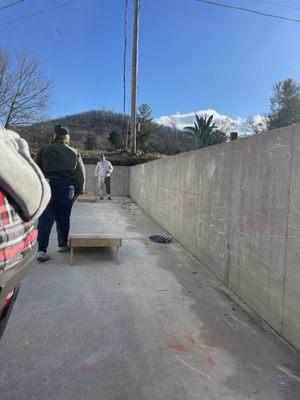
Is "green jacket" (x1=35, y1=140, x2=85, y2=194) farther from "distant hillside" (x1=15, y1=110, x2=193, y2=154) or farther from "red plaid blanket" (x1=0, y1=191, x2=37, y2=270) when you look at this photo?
"distant hillside" (x1=15, y1=110, x2=193, y2=154)

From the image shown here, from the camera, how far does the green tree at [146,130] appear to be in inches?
1299

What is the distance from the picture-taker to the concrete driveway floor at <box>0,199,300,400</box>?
80.6 inches

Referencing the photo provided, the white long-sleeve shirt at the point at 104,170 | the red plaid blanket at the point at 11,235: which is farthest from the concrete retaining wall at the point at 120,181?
the red plaid blanket at the point at 11,235

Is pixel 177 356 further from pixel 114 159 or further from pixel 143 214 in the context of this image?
pixel 114 159

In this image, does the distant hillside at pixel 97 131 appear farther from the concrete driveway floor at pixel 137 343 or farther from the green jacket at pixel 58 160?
the concrete driveway floor at pixel 137 343

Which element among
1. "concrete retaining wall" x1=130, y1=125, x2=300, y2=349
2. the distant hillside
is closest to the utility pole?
the distant hillside

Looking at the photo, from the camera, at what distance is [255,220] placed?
313 centimetres

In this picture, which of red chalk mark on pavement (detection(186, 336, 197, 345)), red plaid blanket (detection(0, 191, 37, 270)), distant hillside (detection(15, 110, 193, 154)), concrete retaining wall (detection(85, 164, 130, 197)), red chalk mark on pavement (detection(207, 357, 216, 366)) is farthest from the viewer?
distant hillside (detection(15, 110, 193, 154))

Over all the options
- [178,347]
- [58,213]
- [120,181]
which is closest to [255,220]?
[178,347]

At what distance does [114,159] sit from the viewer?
18.4 m

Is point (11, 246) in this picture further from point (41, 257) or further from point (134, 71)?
point (134, 71)

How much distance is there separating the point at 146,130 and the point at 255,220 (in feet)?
110

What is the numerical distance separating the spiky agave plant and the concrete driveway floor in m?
16.7

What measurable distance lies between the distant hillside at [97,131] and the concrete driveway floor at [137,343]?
22.5 m
